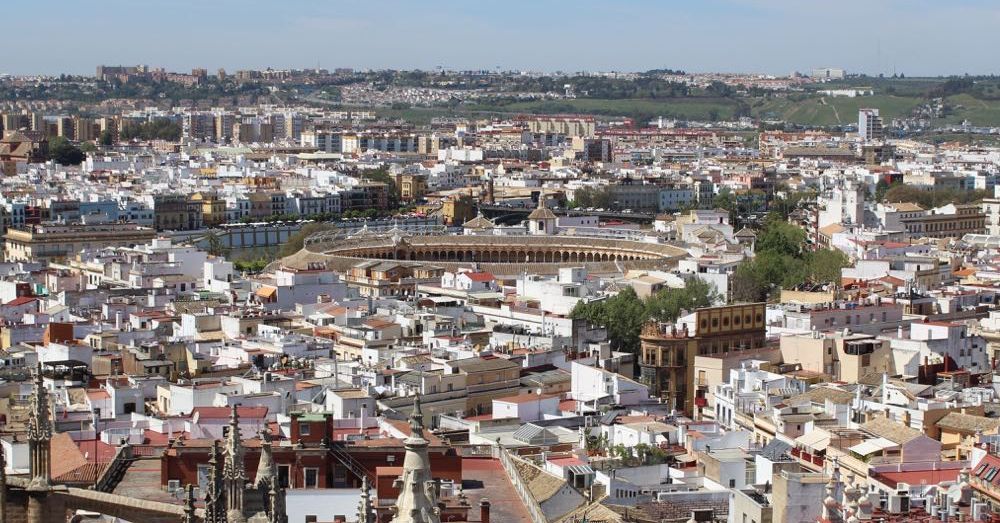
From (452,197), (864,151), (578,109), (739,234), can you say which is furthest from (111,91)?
(739,234)

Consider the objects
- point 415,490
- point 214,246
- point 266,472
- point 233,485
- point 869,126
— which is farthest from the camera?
point 869,126

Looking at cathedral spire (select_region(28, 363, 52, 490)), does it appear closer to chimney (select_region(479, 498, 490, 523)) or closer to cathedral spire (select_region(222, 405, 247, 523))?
cathedral spire (select_region(222, 405, 247, 523))

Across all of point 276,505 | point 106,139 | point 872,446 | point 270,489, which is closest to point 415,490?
point 276,505

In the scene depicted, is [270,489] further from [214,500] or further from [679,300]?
[679,300]

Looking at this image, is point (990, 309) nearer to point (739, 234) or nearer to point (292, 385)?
point (292, 385)

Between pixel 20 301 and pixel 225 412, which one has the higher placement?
pixel 225 412

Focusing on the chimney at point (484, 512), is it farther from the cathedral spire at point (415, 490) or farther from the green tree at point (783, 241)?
the green tree at point (783, 241)

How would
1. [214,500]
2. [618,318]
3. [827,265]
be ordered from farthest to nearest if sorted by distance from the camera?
[827,265], [618,318], [214,500]
